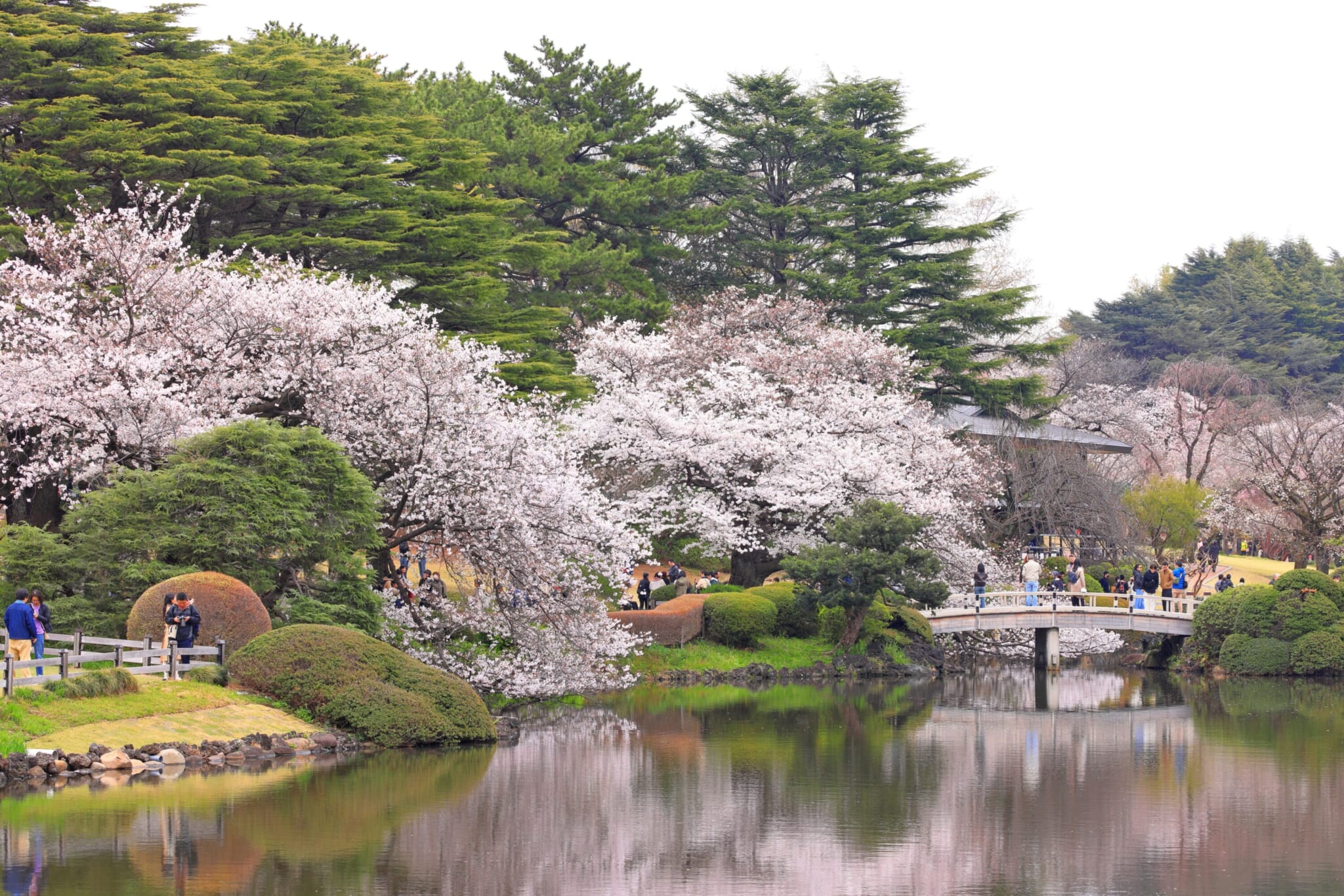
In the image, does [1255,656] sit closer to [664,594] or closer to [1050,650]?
[1050,650]


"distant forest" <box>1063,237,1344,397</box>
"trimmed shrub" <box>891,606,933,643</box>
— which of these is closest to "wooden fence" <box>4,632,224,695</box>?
"trimmed shrub" <box>891,606,933,643</box>

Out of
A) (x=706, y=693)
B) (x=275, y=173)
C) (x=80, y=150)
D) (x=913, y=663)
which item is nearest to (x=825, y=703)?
(x=706, y=693)

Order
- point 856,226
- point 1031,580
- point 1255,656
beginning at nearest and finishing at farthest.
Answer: point 1255,656
point 1031,580
point 856,226

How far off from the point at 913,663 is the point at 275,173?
21219mm

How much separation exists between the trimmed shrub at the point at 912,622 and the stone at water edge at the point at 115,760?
24520 mm

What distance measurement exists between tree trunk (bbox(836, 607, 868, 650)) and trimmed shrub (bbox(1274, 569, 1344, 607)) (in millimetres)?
11436

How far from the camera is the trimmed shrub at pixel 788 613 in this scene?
39.6m

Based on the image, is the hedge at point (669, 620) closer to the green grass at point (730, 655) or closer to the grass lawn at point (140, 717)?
the green grass at point (730, 655)

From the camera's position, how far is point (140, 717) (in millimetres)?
20875

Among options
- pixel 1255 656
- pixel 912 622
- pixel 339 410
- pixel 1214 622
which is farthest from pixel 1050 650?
pixel 339 410

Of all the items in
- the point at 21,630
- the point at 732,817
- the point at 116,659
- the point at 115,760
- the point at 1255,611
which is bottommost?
the point at 732,817

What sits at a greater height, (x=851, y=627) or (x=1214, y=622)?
Answer: (x=1214, y=622)

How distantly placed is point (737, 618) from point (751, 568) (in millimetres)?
6307

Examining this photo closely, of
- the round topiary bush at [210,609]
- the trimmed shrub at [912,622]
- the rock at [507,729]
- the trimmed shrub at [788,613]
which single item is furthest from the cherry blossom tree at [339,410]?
the trimmed shrub at [912,622]
